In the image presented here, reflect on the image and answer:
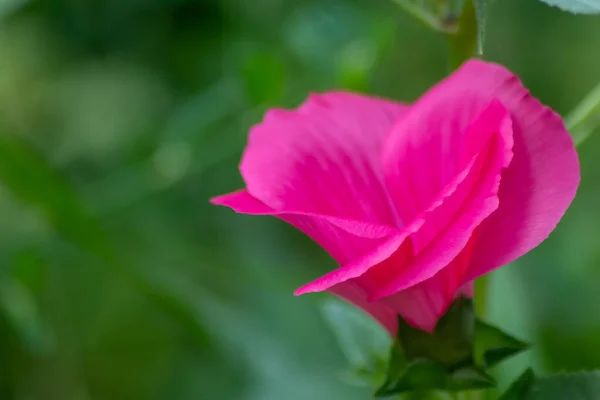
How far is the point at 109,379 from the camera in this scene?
28.7 inches

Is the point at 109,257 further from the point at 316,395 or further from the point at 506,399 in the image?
the point at 506,399

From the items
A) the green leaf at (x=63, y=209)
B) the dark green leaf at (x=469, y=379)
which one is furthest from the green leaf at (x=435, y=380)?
the green leaf at (x=63, y=209)

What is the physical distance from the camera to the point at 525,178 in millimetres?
243

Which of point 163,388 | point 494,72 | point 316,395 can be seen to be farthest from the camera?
point 163,388

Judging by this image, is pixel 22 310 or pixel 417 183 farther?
pixel 22 310

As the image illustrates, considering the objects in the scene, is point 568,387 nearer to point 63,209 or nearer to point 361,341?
point 361,341

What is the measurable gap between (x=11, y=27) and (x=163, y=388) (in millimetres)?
498

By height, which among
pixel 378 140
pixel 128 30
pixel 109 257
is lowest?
pixel 378 140

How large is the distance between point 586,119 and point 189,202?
0.62 meters

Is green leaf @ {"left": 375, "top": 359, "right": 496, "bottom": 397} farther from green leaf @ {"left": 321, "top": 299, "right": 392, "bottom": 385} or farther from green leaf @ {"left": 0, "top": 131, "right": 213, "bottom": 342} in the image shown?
green leaf @ {"left": 0, "top": 131, "right": 213, "bottom": 342}

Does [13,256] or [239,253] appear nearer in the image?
[13,256]

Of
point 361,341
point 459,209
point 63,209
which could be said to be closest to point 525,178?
point 459,209

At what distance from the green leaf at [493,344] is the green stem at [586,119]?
3.3 inches

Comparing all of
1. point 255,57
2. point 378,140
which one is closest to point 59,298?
point 255,57
